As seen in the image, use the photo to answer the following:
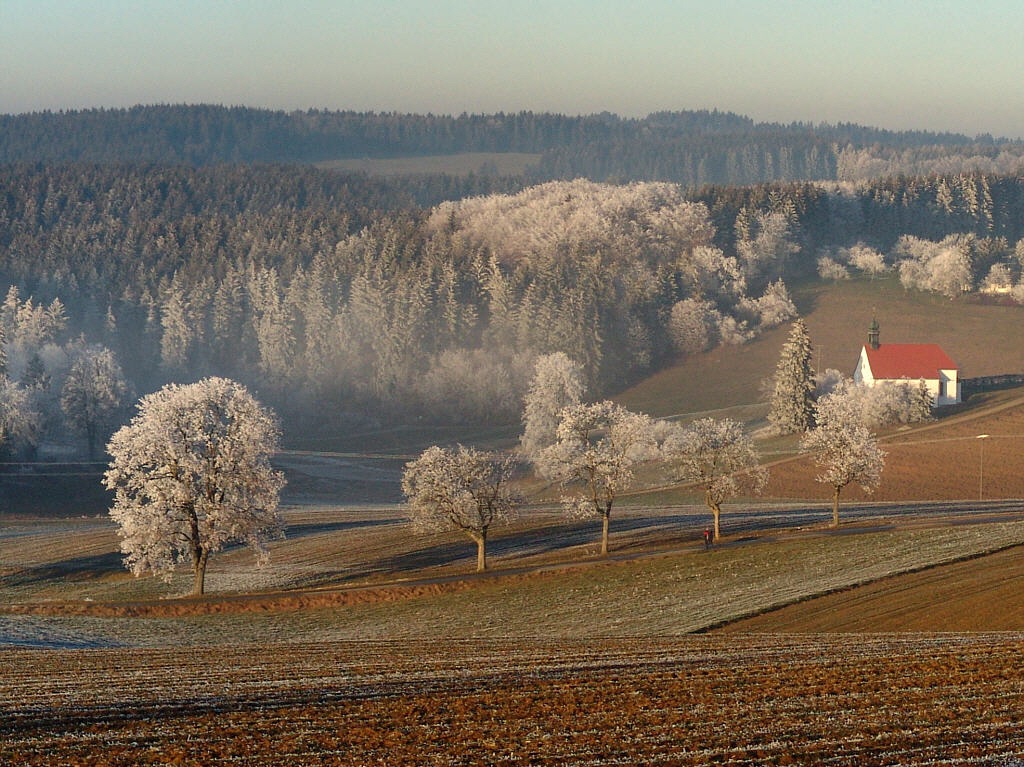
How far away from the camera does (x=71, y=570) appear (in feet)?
207

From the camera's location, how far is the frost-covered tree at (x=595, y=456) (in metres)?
64.8

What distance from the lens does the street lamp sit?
83500 mm

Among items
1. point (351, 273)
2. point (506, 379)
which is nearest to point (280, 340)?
point (351, 273)

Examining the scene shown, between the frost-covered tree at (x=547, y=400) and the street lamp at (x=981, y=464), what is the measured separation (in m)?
34.8

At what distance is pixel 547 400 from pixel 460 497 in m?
51.4

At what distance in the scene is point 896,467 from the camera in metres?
88.9

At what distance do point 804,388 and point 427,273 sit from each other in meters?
69.2

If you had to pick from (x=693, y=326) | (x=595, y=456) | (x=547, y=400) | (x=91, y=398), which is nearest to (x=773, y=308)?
(x=693, y=326)

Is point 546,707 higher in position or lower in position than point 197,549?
higher

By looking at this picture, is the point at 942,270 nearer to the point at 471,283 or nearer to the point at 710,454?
the point at 471,283

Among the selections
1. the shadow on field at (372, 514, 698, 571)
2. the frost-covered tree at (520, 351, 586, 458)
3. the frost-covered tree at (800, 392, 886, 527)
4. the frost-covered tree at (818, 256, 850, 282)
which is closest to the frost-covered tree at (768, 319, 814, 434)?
the frost-covered tree at (520, 351, 586, 458)

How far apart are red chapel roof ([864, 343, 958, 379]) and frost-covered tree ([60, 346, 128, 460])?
7228 cm

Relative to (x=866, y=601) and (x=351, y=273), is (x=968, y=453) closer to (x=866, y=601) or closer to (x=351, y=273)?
(x=866, y=601)

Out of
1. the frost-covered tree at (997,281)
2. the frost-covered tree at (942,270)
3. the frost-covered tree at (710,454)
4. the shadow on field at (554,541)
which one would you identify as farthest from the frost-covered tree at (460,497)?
the frost-covered tree at (997,281)
